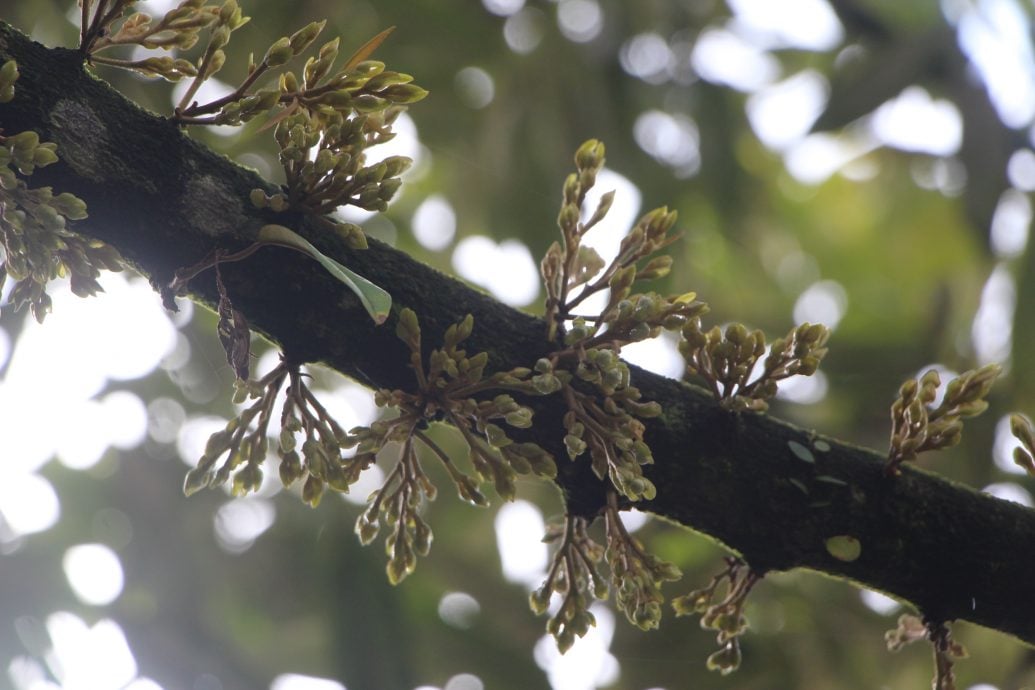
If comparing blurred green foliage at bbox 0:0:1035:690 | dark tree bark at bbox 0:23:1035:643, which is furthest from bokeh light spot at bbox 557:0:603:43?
dark tree bark at bbox 0:23:1035:643

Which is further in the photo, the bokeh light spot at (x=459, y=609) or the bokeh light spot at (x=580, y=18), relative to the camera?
the bokeh light spot at (x=580, y=18)

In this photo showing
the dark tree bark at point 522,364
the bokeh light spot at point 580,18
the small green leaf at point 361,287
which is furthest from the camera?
the bokeh light spot at point 580,18

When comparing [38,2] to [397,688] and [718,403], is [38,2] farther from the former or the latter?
[718,403]

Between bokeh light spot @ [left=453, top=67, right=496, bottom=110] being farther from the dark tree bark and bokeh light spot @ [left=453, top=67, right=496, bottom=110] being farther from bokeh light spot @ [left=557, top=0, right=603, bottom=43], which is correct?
the dark tree bark

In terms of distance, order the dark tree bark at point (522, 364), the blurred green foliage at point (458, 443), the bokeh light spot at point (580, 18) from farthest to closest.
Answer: the bokeh light spot at point (580, 18)
the blurred green foliage at point (458, 443)
the dark tree bark at point (522, 364)

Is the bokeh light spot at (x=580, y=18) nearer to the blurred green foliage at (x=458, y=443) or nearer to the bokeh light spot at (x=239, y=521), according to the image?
the blurred green foliage at (x=458, y=443)

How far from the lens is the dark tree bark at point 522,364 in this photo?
120cm

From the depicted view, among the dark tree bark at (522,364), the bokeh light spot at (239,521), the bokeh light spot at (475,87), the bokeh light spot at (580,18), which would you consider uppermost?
the bokeh light spot at (580,18)

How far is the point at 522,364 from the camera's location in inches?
52.0

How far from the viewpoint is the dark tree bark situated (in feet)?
3.93

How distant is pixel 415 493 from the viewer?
4.46 ft

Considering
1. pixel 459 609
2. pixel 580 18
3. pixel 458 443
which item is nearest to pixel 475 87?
pixel 580 18

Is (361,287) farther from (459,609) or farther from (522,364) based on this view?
(459,609)

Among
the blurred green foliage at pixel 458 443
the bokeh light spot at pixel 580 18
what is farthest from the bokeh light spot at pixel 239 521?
the bokeh light spot at pixel 580 18
